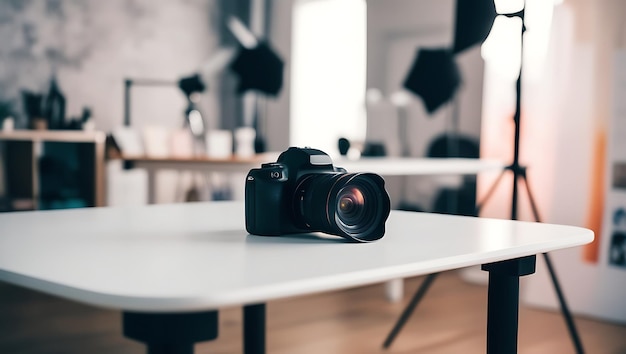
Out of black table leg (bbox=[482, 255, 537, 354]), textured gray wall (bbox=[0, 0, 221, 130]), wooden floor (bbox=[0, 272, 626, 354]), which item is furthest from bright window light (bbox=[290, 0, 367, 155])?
black table leg (bbox=[482, 255, 537, 354])

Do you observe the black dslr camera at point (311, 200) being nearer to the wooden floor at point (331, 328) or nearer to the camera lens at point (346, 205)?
the camera lens at point (346, 205)

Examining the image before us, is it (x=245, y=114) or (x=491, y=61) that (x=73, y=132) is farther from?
(x=491, y=61)

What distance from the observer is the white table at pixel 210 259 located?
1.99 feet

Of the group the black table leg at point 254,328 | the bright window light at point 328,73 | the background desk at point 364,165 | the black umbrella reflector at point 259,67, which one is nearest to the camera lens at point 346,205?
the black table leg at point 254,328

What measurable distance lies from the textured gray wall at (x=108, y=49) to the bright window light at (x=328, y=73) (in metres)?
0.58

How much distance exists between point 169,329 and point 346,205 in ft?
1.20

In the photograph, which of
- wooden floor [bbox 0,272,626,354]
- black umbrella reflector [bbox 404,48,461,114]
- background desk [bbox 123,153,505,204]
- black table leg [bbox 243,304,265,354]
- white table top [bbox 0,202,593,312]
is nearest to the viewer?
white table top [bbox 0,202,593,312]

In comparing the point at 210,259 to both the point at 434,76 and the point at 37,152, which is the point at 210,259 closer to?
the point at 434,76

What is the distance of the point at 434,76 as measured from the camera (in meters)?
3.50

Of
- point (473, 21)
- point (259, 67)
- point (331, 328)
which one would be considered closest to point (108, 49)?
point (259, 67)

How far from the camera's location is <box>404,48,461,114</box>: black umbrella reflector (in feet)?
→ 11.3

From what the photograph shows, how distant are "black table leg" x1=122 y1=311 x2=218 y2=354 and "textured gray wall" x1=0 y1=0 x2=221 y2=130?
11.0 feet

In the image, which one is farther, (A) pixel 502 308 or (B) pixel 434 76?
(B) pixel 434 76

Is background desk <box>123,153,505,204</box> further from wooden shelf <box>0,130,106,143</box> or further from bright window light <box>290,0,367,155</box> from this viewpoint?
bright window light <box>290,0,367,155</box>
